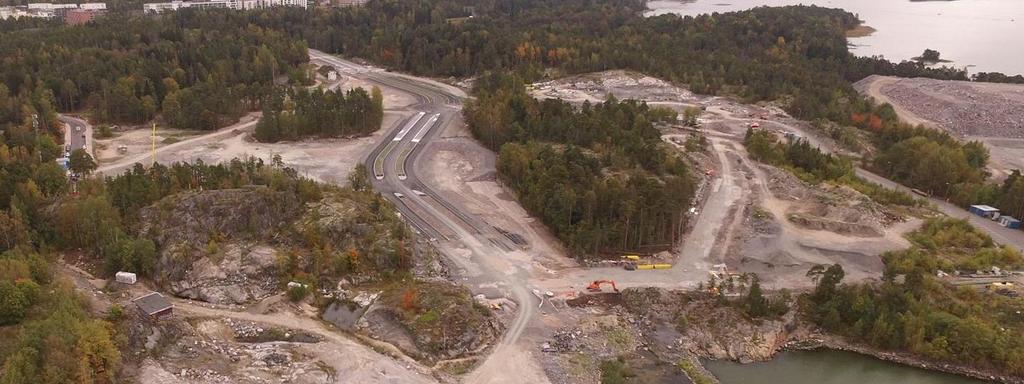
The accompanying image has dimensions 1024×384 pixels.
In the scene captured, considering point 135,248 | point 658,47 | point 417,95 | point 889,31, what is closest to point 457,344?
point 135,248

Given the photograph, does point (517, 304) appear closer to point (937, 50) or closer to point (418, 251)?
point (418, 251)

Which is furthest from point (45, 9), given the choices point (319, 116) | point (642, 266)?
point (642, 266)

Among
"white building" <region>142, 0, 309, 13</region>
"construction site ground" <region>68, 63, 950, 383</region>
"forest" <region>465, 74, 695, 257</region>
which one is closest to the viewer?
"construction site ground" <region>68, 63, 950, 383</region>

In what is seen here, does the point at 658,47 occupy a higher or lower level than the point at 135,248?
higher

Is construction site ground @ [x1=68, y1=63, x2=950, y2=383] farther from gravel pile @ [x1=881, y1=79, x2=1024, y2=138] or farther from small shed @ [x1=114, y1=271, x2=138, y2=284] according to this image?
gravel pile @ [x1=881, y1=79, x2=1024, y2=138]

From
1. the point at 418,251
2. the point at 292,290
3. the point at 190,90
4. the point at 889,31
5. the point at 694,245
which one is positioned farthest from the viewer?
the point at 889,31

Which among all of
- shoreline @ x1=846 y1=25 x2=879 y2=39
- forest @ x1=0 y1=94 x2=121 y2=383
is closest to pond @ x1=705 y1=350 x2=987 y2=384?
forest @ x1=0 y1=94 x2=121 y2=383

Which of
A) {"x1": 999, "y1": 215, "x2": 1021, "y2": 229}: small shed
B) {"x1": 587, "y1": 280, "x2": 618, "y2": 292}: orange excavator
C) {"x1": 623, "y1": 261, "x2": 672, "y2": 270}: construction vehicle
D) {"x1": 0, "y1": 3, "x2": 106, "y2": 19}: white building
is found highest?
{"x1": 0, "y1": 3, "x2": 106, "y2": 19}: white building

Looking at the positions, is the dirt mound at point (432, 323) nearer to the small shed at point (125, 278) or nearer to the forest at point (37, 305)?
the forest at point (37, 305)
